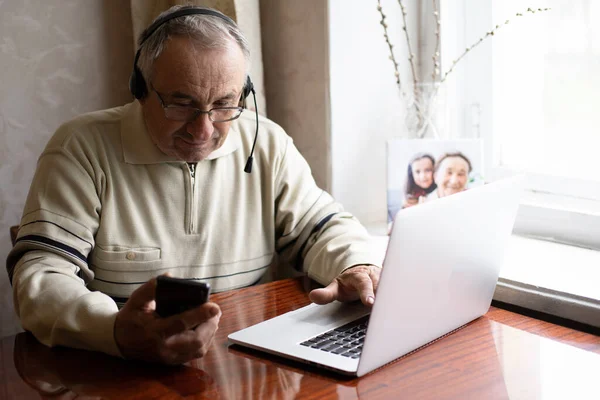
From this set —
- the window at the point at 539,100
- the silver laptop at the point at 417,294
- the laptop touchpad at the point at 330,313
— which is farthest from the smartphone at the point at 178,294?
the window at the point at 539,100

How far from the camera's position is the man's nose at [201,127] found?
1.55 metres

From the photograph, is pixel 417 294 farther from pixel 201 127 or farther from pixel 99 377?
pixel 201 127

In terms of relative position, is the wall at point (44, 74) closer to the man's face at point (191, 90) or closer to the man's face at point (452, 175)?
the man's face at point (191, 90)

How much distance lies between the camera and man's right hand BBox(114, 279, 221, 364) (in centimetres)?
111

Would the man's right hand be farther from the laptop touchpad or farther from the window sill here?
the window sill

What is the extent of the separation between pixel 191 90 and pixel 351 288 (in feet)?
1.72

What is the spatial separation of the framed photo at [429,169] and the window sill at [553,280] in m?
0.20

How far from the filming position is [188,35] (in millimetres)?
1534

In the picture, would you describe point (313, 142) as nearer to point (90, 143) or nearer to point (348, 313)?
point (90, 143)

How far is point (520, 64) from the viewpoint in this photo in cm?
205

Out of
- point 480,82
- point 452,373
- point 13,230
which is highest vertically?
point 480,82

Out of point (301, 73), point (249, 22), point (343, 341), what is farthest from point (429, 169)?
point (343, 341)

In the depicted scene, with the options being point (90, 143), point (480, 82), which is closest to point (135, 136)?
point (90, 143)

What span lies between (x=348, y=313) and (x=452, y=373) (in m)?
0.28
